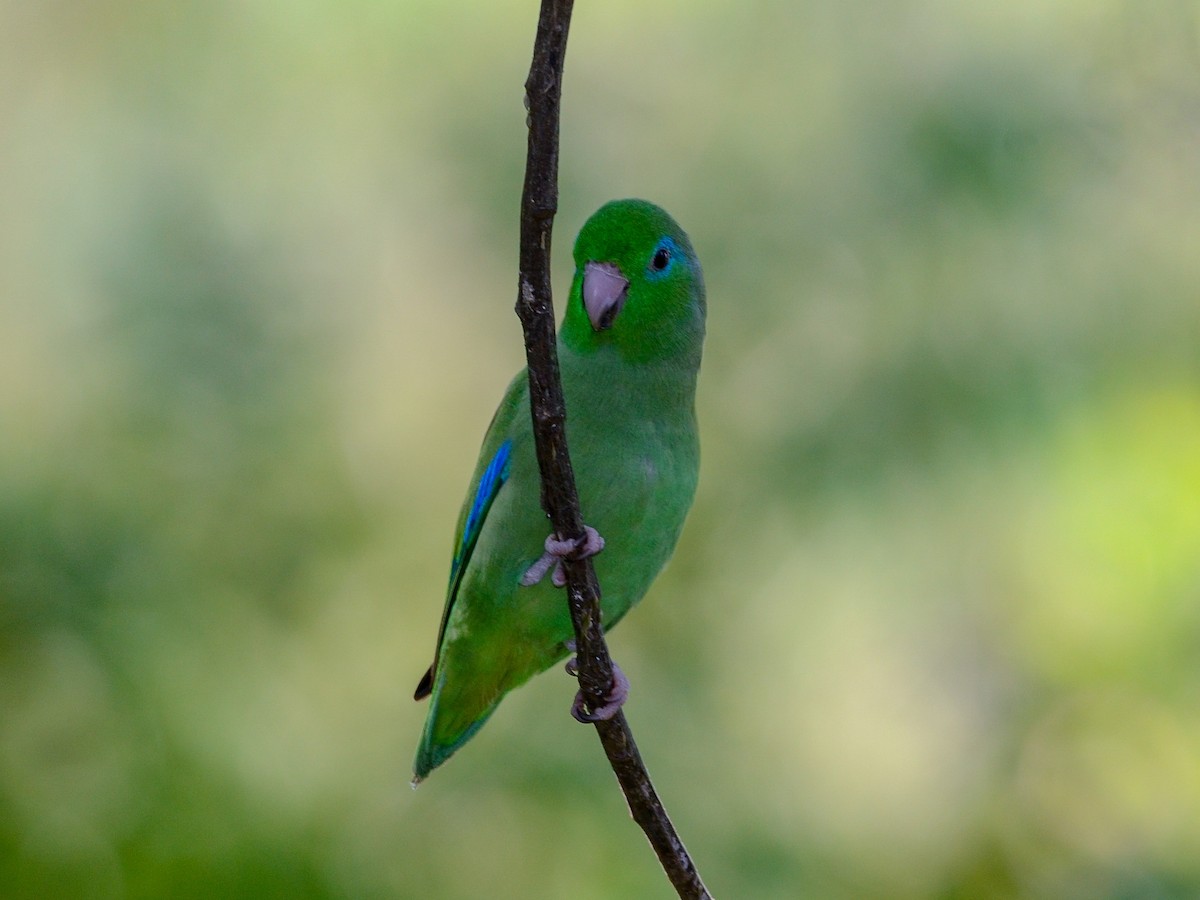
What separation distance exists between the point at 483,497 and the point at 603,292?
22.8 inches

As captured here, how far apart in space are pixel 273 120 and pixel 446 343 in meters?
1.26

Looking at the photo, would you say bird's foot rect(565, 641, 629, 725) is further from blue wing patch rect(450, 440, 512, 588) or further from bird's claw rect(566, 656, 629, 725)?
blue wing patch rect(450, 440, 512, 588)

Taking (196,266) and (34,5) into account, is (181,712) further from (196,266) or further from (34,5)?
(34,5)

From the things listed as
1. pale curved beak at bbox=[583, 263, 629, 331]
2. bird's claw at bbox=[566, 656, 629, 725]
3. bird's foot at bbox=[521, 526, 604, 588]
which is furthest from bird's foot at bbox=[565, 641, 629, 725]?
pale curved beak at bbox=[583, 263, 629, 331]

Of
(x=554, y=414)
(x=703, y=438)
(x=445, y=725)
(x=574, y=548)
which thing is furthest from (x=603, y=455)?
(x=703, y=438)

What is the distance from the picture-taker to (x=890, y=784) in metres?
4.61

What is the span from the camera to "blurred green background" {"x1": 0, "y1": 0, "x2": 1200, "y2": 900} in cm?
441

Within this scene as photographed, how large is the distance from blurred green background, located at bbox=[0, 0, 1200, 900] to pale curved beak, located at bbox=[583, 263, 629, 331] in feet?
6.93

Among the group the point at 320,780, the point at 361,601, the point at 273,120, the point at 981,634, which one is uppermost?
the point at 273,120

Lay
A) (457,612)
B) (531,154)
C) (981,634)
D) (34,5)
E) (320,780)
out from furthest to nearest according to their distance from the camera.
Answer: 1. (34,5)
2. (981,634)
3. (320,780)
4. (457,612)
5. (531,154)

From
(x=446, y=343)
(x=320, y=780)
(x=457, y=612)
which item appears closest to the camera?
(x=457, y=612)

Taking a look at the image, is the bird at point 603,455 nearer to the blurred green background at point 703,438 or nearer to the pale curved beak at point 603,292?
the pale curved beak at point 603,292

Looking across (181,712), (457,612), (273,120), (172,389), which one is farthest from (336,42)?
(457,612)

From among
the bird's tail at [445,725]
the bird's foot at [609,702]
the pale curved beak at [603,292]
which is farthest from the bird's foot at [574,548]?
the bird's tail at [445,725]
